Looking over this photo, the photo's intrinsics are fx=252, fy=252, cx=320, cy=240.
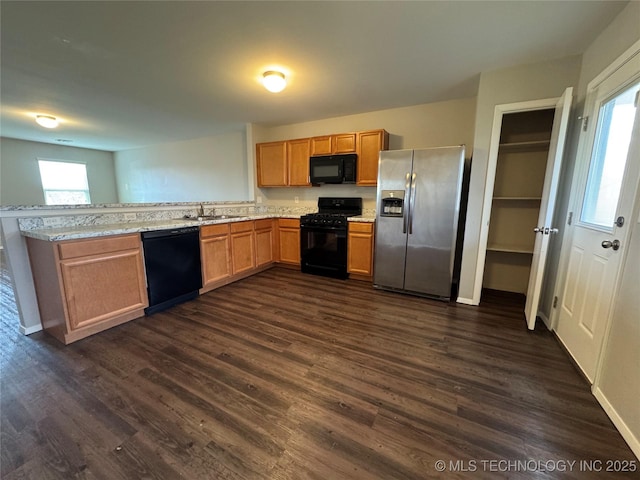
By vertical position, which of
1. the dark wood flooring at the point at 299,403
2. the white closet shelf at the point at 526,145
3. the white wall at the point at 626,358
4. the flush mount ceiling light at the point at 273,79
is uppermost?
the flush mount ceiling light at the point at 273,79

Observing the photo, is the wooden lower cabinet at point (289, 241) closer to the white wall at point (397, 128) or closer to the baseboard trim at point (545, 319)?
the white wall at point (397, 128)

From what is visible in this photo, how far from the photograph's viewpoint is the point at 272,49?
2.17m

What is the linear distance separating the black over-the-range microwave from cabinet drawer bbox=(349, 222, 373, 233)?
2.24 ft

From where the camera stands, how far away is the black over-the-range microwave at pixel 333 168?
370 cm

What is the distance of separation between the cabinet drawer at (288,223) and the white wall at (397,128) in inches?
24.8

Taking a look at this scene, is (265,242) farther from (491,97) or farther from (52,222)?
(491,97)

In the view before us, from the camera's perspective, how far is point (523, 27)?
6.16 ft

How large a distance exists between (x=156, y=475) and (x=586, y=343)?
2660 millimetres

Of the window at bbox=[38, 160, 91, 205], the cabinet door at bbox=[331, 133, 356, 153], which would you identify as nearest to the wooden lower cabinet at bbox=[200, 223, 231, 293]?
the cabinet door at bbox=[331, 133, 356, 153]

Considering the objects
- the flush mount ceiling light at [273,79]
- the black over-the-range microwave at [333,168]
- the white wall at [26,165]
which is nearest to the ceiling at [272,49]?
the flush mount ceiling light at [273,79]

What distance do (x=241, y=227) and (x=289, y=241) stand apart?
2.78ft

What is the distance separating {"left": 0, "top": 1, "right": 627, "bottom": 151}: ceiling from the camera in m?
1.73

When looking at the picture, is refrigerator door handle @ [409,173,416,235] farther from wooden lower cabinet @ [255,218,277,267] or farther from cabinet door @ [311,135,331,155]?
wooden lower cabinet @ [255,218,277,267]

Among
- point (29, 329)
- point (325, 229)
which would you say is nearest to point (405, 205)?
point (325, 229)
